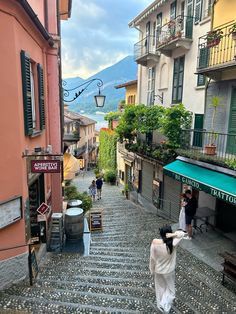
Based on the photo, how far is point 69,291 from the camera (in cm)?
659

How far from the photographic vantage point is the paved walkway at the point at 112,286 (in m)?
6.02

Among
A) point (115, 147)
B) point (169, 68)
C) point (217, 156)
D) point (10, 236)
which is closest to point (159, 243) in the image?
point (10, 236)

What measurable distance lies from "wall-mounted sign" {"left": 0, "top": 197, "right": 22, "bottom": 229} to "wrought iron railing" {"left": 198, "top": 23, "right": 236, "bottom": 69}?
319 inches

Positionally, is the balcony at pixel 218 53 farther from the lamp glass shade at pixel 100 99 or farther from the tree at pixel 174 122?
the lamp glass shade at pixel 100 99

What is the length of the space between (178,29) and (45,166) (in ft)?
35.1

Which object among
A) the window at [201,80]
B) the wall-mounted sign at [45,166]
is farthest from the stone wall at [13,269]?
the window at [201,80]

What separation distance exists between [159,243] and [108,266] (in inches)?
126

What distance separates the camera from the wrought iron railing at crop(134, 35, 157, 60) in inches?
693

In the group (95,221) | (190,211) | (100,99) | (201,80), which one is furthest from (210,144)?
(95,221)

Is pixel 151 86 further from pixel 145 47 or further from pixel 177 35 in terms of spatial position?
pixel 177 35

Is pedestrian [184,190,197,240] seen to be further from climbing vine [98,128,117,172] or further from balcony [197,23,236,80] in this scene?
climbing vine [98,128,117,172]

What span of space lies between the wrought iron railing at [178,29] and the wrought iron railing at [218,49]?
299 centimetres

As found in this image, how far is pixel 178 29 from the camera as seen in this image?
46.0 feet

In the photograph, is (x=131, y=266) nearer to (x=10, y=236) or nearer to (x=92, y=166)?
(x=10, y=236)
